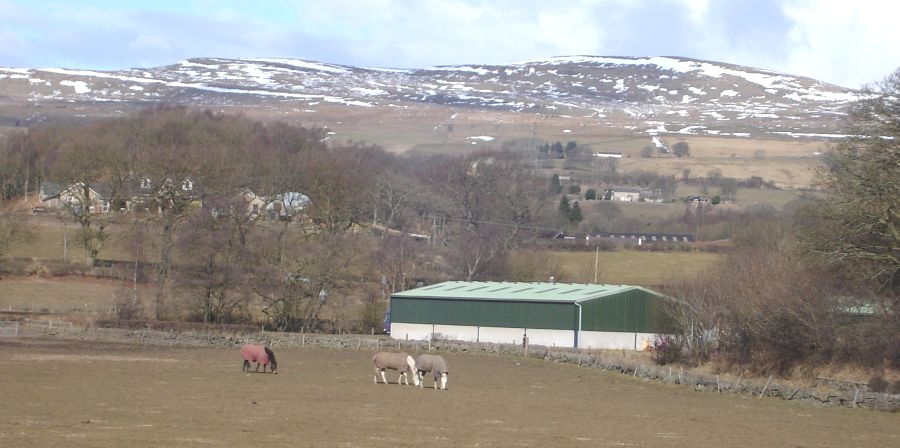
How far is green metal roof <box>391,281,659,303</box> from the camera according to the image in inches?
2707

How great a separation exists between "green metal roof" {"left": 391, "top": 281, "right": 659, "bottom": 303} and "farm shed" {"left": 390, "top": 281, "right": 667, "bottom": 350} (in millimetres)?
55

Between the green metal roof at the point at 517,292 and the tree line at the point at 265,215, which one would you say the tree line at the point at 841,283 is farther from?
the tree line at the point at 265,215

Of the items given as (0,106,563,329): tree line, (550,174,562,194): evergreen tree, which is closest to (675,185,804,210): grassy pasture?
(550,174,562,194): evergreen tree

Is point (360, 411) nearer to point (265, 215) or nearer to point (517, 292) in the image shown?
point (517, 292)

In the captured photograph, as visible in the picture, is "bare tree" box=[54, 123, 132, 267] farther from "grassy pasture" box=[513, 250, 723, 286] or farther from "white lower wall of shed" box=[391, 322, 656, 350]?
"grassy pasture" box=[513, 250, 723, 286]

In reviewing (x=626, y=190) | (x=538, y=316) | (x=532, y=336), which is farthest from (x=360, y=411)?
(x=626, y=190)

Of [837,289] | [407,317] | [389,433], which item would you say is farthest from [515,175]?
[389,433]

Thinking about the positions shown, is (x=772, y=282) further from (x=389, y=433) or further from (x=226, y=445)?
(x=226, y=445)

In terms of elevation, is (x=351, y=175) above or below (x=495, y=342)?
above

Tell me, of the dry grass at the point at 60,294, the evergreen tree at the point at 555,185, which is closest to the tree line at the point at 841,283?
the dry grass at the point at 60,294

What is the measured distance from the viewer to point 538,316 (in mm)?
67938

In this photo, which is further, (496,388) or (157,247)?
(157,247)

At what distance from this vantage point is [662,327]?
2643 inches

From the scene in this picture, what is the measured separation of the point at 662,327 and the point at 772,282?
44.5 ft
